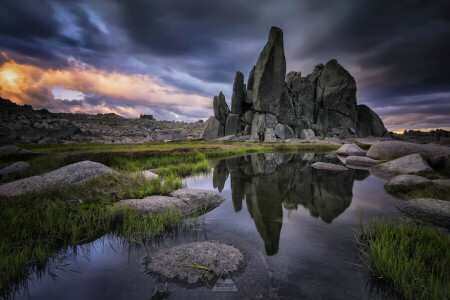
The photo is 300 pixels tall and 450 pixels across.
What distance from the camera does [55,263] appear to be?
369 centimetres

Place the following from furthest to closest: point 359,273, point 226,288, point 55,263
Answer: point 55,263 < point 359,273 < point 226,288

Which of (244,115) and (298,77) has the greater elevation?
(298,77)

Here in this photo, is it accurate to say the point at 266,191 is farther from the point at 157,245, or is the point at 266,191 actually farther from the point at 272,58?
the point at 272,58

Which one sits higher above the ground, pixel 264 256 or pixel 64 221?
pixel 64 221

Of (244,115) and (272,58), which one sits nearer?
(272,58)

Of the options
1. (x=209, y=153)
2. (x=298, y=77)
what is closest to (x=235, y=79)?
(x=298, y=77)

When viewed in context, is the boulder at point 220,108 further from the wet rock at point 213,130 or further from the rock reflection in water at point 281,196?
the rock reflection in water at point 281,196

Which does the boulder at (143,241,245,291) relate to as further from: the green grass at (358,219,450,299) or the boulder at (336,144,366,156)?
the boulder at (336,144,366,156)

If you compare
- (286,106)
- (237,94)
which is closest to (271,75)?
(286,106)

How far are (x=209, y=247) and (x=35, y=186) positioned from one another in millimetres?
7486

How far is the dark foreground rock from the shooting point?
19.9 feet

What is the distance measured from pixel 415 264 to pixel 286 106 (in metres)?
56.4

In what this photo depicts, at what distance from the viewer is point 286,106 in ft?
182

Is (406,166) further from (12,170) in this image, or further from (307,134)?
(307,134)
